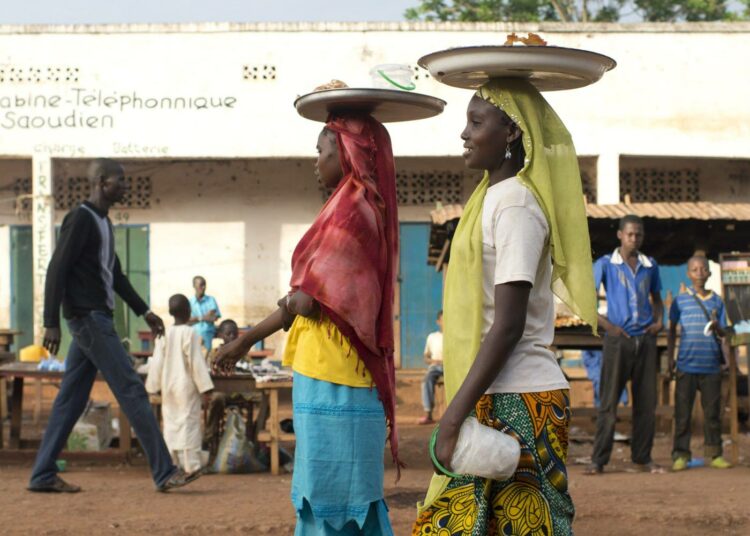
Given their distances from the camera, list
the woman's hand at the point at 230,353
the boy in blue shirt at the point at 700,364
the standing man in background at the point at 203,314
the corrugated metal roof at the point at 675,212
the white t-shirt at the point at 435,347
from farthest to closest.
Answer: the standing man in background at the point at 203,314 < the white t-shirt at the point at 435,347 < the corrugated metal roof at the point at 675,212 < the boy in blue shirt at the point at 700,364 < the woman's hand at the point at 230,353

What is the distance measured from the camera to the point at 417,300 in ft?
61.9

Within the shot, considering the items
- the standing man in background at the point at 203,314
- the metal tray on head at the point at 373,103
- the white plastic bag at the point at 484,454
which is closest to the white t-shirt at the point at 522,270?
the white plastic bag at the point at 484,454

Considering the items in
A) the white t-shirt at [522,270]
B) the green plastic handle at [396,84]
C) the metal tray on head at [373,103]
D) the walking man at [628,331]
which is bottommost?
the walking man at [628,331]

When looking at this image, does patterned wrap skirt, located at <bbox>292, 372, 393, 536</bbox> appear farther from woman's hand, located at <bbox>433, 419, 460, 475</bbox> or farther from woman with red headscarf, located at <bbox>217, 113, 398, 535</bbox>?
woman's hand, located at <bbox>433, 419, 460, 475</bbox>

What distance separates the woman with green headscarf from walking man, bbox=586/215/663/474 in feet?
19.0

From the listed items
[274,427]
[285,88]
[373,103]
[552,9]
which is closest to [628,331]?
[274,427]

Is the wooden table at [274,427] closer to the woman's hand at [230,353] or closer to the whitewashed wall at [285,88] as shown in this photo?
the woman's hand at [230,353]

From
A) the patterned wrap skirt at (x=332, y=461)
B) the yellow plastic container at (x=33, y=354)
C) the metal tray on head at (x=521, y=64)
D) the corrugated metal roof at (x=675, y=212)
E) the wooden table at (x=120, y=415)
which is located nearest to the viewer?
the metal tray on head at (x=521, y=64)

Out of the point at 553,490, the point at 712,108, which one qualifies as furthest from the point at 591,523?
the point at 712,108

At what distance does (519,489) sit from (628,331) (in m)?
6.14

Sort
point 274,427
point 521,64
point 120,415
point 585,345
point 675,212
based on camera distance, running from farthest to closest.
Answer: point 675,212, point 585,345, point 120,415, point 274,427, point 521,64

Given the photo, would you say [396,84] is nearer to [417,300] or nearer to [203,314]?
[203,314]

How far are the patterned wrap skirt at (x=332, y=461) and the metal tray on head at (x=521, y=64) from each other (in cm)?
126

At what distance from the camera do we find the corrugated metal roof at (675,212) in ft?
41.8
